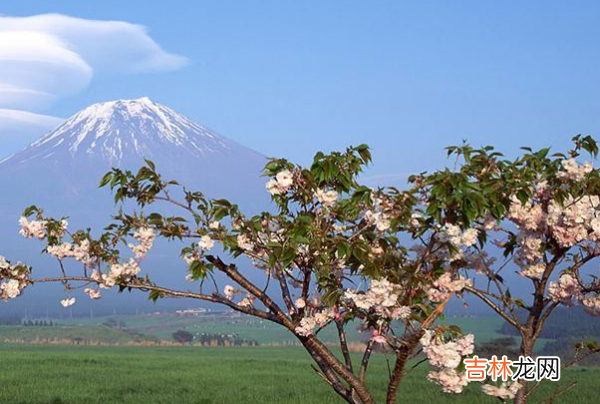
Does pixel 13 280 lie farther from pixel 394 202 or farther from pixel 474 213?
pixel 474 213

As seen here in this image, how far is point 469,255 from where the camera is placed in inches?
264

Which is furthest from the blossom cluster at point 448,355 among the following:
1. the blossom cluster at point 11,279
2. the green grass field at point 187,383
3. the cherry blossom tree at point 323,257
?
the green grass field at point 187,383

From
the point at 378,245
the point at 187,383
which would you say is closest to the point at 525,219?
the point at 378,245

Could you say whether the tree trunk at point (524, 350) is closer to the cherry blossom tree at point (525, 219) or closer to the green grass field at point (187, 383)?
the cherry blossom tree at point (525, 219)

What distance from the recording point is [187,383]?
18281 millimetres

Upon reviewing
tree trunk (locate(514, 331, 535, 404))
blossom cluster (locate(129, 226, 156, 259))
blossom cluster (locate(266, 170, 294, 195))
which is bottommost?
tree trunk (locate(514, 331, 535, 404))

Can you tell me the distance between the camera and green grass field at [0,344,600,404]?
51.4 feet

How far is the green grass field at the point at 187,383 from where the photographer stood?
1566 cm

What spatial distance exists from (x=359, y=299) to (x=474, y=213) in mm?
1051

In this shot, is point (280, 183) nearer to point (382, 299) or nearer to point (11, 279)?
point (382, 299)

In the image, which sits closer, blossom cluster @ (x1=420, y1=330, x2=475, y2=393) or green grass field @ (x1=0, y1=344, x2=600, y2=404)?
blossom cluster @ (x1=420, y1=330, x2=475, y2=393)

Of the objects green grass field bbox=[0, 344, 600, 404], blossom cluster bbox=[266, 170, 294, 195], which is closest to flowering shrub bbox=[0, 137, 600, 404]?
blossom cluster bbox=[266, 170, 294, 195]

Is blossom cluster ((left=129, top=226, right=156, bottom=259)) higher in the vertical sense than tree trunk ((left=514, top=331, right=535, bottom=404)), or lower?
higher

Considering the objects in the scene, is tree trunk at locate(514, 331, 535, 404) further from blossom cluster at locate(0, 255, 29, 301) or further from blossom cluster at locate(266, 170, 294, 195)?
blossom cluster at locate(0, 255, 29, 301)
